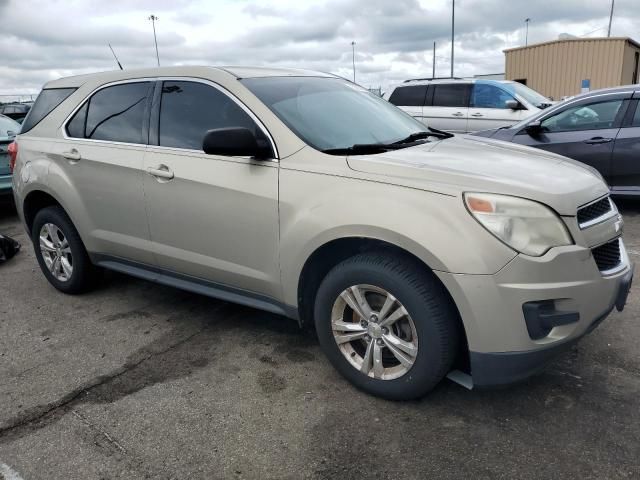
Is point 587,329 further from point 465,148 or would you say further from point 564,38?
point 564,38

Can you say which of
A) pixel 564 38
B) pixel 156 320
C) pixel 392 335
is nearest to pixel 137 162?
pixel 156 320

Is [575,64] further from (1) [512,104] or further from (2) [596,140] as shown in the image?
(2) [596,140]

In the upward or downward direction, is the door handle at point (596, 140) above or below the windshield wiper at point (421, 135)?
below

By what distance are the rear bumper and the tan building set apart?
22316 mm

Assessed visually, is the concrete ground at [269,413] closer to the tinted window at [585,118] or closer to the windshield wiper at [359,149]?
the windshield wiper at [359,149]

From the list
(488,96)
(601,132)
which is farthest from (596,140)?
(488,96)

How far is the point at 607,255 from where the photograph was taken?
8.64 ft

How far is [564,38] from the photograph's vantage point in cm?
2286

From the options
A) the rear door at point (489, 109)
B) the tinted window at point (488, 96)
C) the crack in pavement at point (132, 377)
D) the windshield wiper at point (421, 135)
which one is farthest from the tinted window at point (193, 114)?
the tinted window at point (488, 96)

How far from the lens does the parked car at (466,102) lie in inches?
400

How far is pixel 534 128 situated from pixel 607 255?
4737 mm

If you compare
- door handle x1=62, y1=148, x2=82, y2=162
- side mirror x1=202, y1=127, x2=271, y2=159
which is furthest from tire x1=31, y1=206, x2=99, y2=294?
side mirror x1=202, y1=127, x2=271, y2=159

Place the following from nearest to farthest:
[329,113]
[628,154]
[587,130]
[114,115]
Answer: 1. [329,113]
2. [114,115]
3. [628,154]
4. [587,130]

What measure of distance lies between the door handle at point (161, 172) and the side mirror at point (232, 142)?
568 millimetres
